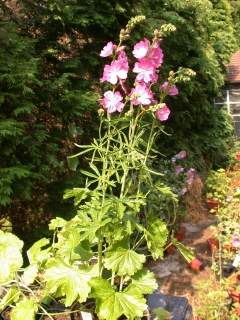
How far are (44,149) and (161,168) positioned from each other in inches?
126

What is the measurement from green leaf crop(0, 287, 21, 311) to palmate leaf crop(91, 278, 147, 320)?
1.15ft

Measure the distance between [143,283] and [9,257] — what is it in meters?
0.58

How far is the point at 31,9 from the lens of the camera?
168 inches

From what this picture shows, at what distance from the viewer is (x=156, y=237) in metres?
2.03

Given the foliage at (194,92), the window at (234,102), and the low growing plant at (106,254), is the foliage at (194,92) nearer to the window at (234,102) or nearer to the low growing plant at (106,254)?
the window at (234,102)

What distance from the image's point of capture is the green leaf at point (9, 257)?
189cm

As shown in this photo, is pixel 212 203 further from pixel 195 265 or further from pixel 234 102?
pixel 234 102

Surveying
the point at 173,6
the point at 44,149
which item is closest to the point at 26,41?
the point at 44,149

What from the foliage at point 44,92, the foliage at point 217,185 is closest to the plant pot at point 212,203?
the foliage at point 217,185

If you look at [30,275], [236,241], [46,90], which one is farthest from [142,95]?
[236,241]

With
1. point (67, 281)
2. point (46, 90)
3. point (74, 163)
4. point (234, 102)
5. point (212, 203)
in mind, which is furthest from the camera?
point (234, 102)

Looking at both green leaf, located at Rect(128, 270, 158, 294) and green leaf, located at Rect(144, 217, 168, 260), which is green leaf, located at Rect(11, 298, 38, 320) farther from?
green leaf, located at Rect(144, 217, 168, 260)

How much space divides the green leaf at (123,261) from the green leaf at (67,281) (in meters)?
0.11

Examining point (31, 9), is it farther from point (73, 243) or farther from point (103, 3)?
point (73, 243)
